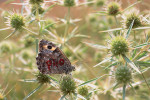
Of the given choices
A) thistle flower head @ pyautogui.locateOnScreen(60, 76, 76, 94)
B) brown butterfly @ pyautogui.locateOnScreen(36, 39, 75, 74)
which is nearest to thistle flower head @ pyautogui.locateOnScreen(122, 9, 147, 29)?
brown butterfly @ pyautogui.locateOnScreen(36, 39, 75, 74)

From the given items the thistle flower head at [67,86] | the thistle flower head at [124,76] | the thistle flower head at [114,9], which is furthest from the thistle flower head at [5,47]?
the thistle flower head at [124,76]

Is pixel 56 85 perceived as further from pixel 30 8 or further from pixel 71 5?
pixel 71 5

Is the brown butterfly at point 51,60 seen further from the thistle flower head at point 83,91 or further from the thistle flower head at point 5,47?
the thistle flower head at point 5,47

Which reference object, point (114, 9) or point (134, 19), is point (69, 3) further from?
point (134, 19)

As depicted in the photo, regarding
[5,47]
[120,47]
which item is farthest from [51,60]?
[5,47]

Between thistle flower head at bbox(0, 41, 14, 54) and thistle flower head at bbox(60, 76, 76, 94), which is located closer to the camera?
thistle flower head at bbox(60, 76, 76, 94)

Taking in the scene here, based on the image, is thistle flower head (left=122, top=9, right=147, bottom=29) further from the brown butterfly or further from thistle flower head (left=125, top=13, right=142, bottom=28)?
the brown butterfly
